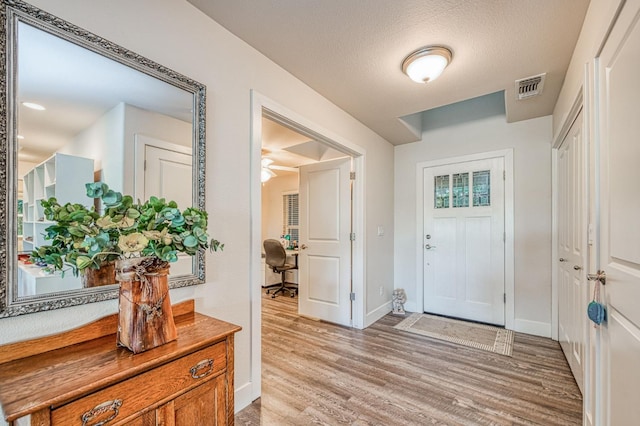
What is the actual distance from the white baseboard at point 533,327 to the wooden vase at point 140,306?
344 centimetres

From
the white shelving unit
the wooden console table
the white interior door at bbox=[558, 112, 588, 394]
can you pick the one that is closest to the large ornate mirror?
the white shelving unit

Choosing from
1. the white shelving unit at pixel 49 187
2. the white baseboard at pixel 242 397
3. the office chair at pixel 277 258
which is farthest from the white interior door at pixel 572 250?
the office chair at pixel 277 258

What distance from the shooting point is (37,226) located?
1032mm

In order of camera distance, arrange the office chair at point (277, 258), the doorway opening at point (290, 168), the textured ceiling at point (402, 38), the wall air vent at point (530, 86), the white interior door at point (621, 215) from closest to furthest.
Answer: the white interior door at point (621, 215)
the textured ceiling at point (402, 38)
the doorway opening at point (290, 168)
the wall air vent at point (530, 86)
the office chair at point (277, 258)

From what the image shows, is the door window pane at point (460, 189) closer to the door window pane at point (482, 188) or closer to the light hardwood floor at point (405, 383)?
the door window pane at point (482, 188)

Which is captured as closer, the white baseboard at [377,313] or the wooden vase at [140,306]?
the wooden vase at [140,306]

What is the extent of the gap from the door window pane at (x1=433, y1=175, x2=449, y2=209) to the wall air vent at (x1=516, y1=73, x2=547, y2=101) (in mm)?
1219

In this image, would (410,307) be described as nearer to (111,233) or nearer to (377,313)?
(377,313)

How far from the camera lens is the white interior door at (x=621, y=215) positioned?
3.07 ft

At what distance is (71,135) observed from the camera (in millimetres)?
1153

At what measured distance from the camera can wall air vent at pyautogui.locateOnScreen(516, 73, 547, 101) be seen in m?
2.29

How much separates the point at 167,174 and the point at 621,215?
1920 mm

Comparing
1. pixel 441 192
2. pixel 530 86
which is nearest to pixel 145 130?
pixel 530 86

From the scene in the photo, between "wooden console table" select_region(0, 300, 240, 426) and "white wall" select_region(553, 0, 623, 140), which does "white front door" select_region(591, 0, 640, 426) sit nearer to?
"white wall" select_region(553, 0, 623, 140)
